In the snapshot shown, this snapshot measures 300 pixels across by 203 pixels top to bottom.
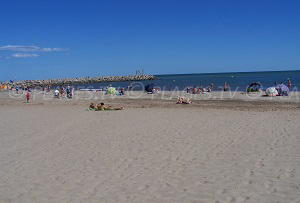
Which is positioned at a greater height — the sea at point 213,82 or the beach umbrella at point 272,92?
the sea at point 213,82

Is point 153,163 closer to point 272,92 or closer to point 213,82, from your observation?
point 272,92

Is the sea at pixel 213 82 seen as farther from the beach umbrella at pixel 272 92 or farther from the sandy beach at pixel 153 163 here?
the sandy beach at pixel 153 163

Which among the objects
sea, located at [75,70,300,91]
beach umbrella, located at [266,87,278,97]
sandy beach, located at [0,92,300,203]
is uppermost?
sea, located at [75,70,300,91]

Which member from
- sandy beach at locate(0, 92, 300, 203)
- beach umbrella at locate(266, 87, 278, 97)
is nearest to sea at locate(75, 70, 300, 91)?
beach umbrella at locate(266, 87, 278, 97)

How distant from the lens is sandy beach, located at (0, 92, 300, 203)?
439cm

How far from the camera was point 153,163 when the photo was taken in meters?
5.91

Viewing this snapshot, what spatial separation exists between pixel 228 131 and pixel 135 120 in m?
4.15

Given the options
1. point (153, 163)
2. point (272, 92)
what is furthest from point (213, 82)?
point (153, 163)

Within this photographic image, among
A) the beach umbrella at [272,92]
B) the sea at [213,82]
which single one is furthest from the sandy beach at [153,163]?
the sea at [213,82]

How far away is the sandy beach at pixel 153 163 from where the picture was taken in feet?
14.4

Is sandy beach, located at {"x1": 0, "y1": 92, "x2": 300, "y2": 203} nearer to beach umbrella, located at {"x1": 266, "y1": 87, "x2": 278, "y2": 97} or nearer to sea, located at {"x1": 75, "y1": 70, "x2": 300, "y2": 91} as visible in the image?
beach umbrella, located at {"x1": 266, "y1": 87, "x2": 278, "y2": 97}

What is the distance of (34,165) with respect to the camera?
6016 mm

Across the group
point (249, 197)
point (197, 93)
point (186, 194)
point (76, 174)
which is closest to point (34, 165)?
point (76, 174)

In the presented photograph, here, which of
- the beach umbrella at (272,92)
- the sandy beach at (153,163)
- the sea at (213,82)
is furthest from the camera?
the sea at (213,82)
